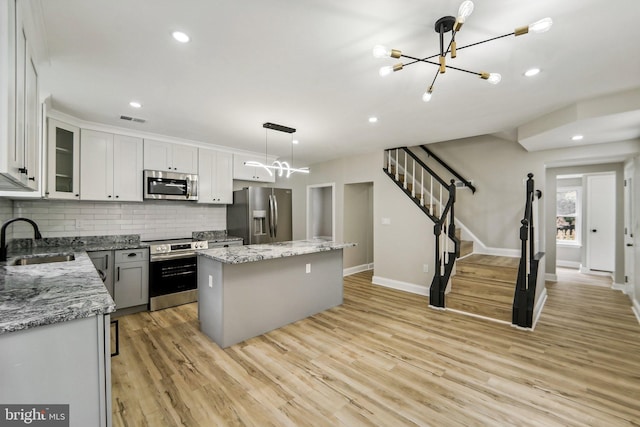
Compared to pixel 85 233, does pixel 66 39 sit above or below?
above

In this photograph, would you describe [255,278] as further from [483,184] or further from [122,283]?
[483,184]

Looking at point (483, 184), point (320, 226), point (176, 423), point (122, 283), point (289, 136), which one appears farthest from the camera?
point (320, 226)

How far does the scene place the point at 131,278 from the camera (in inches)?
144

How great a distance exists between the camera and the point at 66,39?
186 cm

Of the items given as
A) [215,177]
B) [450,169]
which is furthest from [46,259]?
[450,169]

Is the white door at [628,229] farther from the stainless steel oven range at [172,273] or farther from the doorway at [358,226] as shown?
the stainless steel oven range at [172,273]

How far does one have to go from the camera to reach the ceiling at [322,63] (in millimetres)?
1610

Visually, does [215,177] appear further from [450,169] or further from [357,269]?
[450,169]

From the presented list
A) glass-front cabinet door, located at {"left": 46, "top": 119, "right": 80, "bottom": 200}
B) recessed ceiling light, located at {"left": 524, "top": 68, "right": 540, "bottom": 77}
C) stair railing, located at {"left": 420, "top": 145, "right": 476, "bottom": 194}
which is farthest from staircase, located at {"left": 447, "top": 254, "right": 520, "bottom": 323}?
glass-front cabinet door, located at {"left": 46, "top": 119, "right": 80, "bottom": 200}

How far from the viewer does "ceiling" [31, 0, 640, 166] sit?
161 centimetres

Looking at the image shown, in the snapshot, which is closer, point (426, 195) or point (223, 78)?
point (223, 78)

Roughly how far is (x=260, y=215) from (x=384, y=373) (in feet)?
10.6

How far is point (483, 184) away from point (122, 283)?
5.99 m

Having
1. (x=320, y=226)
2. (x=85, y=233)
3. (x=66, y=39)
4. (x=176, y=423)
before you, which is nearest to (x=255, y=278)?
(x=176, y=423)
